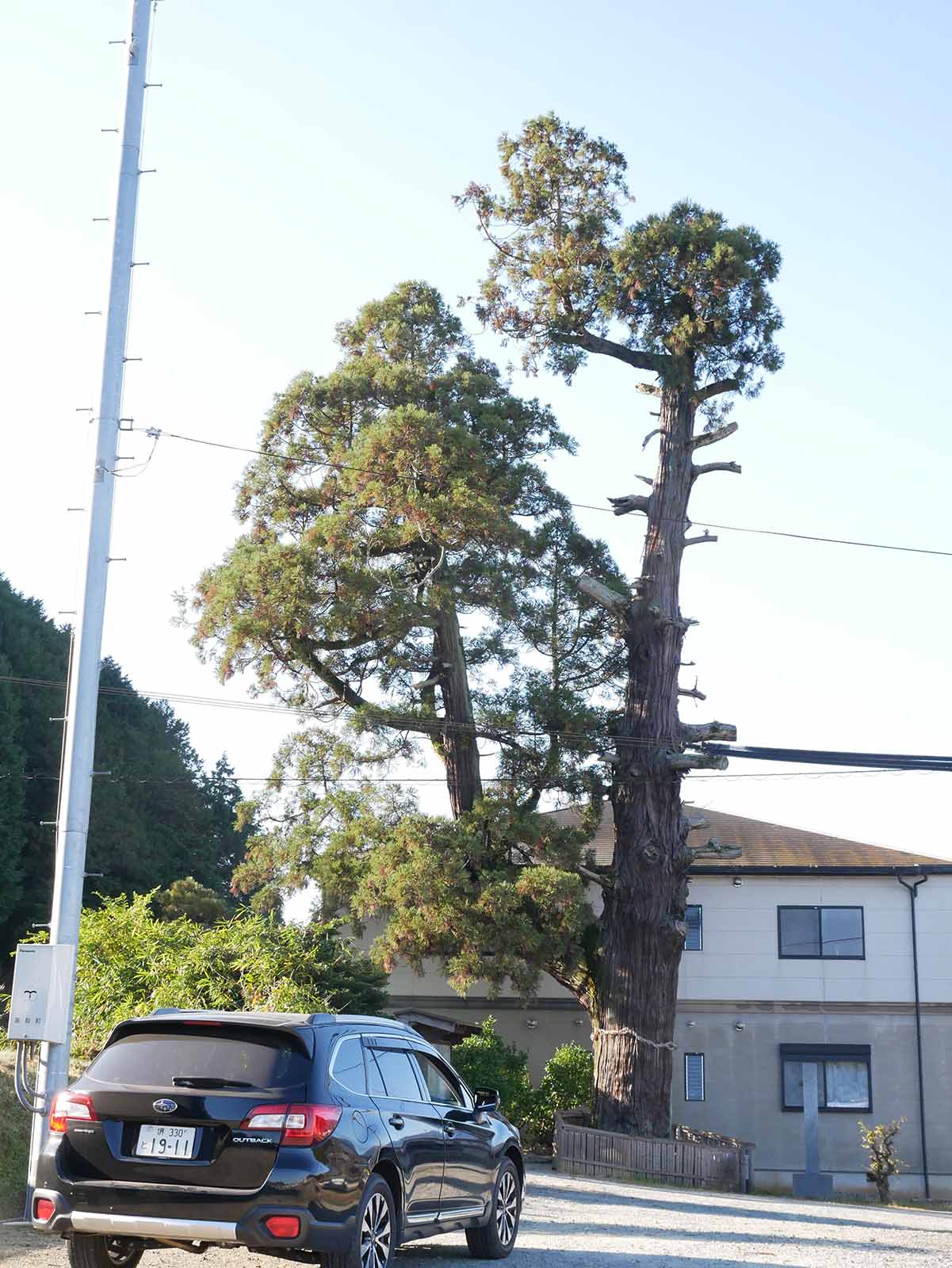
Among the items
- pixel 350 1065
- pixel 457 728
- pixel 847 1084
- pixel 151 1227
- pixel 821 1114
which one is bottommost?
pixel 821 1114

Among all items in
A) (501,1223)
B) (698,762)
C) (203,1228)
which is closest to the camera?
(203,1228)

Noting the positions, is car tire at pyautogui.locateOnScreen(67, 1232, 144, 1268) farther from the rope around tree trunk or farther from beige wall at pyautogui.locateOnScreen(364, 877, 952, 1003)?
beige wall at pyautogui.locateOnScreen(364, 877, 952, 1003)

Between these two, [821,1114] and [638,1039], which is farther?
[821,1114]

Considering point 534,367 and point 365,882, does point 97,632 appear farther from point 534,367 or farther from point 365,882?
point 534,367

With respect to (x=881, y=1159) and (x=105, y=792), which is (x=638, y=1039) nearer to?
(x=881, y=1159)

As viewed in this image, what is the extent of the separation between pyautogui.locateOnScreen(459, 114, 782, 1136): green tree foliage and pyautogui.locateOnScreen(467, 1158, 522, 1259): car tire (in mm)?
15808

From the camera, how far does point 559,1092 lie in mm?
28000

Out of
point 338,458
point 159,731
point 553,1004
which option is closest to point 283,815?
point 338,458

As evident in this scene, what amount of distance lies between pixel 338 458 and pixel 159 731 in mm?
28781

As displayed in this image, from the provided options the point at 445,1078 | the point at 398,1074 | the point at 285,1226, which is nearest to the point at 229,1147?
the point at 285,1226

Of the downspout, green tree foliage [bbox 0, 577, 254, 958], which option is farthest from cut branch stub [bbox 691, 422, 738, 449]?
green tree foliage [bbox 0, 577, 254, 958]

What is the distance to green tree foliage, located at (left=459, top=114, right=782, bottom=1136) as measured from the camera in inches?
1037

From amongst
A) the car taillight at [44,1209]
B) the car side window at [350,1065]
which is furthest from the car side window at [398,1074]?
the car taillight at [44,1209]

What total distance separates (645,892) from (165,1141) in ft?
64.0
